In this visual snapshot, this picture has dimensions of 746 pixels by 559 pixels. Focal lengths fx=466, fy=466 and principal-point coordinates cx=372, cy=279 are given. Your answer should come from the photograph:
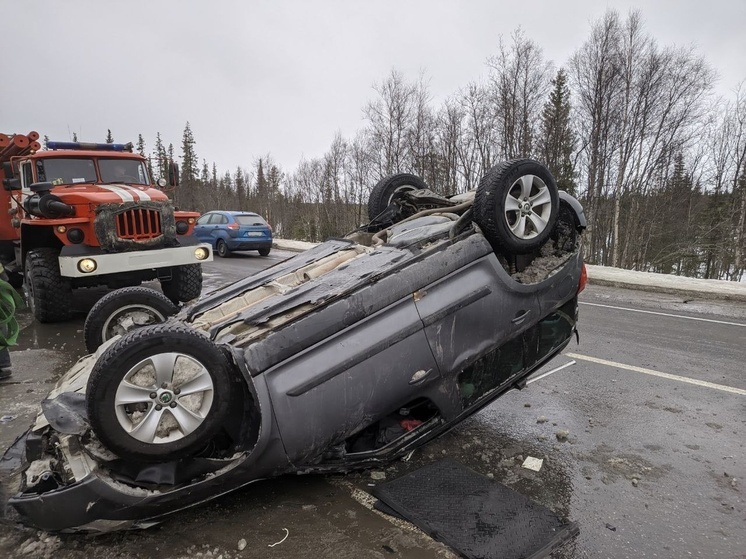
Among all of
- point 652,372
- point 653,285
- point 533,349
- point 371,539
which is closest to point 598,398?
point 652,372

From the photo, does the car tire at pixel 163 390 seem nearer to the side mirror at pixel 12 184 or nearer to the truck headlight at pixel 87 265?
the truck headlight at pixel 87 265

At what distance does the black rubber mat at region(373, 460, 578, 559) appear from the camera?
2.29 m

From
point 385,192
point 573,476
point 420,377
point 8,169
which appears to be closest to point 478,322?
point 420,377

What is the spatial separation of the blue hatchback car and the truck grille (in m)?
9.69

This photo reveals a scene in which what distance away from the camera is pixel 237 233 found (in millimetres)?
16297

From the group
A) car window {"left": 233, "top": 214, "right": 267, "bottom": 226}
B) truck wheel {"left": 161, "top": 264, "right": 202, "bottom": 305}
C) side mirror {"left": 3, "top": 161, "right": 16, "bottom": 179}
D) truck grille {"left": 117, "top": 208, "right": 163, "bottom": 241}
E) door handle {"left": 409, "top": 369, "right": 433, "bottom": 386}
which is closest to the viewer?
door handle {"left": 409, "top": 369, "right": 433, "bottom": 386}

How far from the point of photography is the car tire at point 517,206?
2926mm

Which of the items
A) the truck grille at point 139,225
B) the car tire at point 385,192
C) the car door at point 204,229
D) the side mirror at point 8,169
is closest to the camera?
the car tire at point 385,192

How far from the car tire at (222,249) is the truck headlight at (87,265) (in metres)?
10.6

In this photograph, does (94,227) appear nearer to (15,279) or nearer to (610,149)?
(15,279)

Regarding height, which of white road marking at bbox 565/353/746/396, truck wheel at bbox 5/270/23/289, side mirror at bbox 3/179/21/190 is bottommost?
white road marking at bbox 565/353/746/396

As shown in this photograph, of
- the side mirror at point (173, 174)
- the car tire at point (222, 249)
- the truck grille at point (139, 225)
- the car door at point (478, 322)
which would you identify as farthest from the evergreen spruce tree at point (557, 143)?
the car door at point (478, 322)

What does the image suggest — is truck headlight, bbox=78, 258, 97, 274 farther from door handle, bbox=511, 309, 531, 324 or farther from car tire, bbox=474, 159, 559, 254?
door handle, bbox=511, 309, 531, 324

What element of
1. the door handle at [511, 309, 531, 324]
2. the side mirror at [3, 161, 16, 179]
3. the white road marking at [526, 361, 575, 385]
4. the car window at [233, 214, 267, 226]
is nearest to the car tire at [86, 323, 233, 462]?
the door handle at [511, 309, 531, 324]
